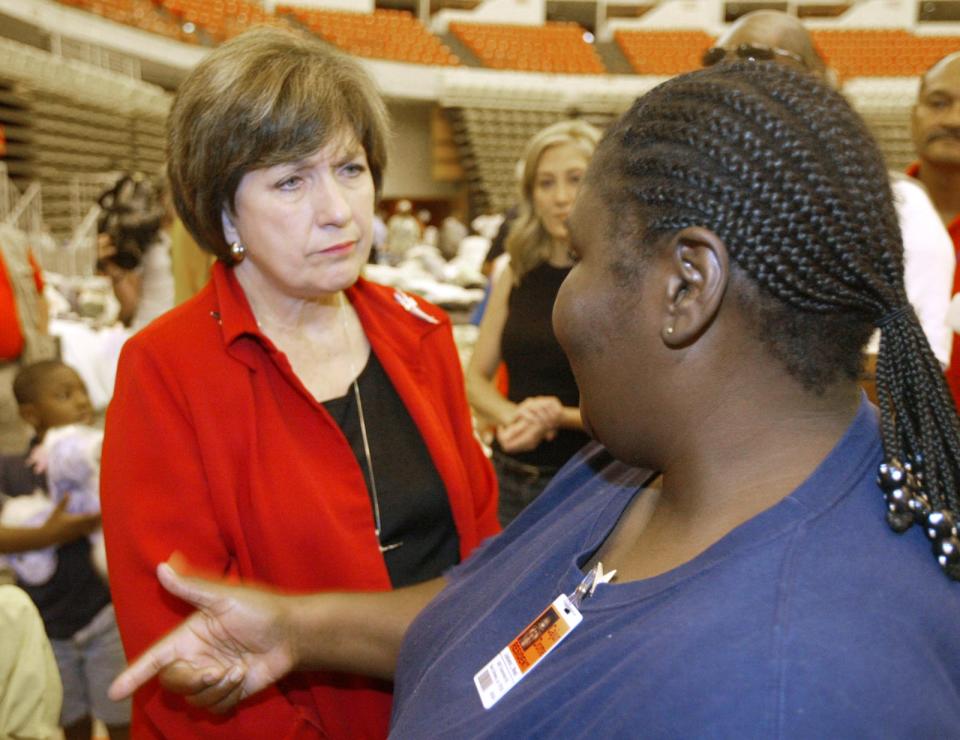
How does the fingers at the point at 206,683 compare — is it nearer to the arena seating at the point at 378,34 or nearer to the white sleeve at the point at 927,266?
the white sleeve at the point at 927,266

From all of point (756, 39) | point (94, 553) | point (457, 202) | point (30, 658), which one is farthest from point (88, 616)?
point (457, 202)

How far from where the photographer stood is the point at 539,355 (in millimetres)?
2650

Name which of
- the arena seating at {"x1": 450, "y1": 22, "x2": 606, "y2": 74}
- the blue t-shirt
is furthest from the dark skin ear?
the arena seating at {"x1": 450, "y1": 22, "x2": 606, "y2": 74}

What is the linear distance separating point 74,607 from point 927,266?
210cm

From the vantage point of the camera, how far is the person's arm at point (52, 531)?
6.91ft

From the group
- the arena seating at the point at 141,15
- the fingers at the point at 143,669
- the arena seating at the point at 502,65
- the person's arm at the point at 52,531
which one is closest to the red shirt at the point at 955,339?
the fingers at the point at 143,669

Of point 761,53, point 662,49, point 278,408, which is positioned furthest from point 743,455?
point 662,49

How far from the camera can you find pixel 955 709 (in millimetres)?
646

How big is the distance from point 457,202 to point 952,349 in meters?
17.1

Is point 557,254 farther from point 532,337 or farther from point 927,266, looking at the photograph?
point 927,266

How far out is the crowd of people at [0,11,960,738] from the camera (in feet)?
2.18

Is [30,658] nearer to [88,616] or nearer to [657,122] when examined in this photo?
[88,616]

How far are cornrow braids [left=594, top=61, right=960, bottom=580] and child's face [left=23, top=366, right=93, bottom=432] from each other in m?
2.11

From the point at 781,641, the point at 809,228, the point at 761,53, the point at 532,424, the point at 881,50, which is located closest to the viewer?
the point at 781,641
